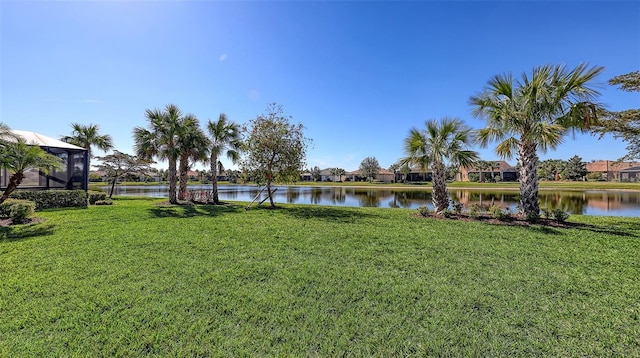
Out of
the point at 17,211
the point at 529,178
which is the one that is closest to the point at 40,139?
the point at 17,211

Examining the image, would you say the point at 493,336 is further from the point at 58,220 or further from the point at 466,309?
the point at 58,220

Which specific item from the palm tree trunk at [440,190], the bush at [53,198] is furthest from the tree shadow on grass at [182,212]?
the palm tree trunk at [440,190]

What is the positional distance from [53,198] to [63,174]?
122 inches

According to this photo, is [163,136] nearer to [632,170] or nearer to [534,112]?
[534,112]

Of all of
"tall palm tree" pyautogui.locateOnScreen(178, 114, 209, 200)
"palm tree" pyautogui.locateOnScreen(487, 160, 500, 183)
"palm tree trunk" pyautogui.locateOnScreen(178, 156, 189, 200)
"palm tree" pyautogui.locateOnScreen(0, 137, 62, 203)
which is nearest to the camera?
"palm tree" pyautogui.locateOnScreen(0, 137, 62, 203)

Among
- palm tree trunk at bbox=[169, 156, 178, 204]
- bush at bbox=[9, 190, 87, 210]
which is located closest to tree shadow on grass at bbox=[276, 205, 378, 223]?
palm tree trunk at bbox=[169, 156, 178, 204]

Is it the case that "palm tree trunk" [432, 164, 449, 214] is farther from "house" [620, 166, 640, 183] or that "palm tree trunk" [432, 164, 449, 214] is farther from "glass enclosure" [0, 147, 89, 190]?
"house" [620, 166, 640, 183]

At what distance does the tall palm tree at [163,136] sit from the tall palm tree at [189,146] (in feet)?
0.94

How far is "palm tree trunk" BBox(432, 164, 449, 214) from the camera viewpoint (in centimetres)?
971

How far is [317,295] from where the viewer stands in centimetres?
331

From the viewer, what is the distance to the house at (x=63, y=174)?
12.6m

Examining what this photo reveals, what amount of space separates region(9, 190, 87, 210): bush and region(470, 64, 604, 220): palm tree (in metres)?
17.3

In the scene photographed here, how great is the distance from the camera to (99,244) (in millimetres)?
5449

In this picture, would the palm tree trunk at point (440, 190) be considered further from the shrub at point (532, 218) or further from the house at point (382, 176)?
the house at point (382, 176)
